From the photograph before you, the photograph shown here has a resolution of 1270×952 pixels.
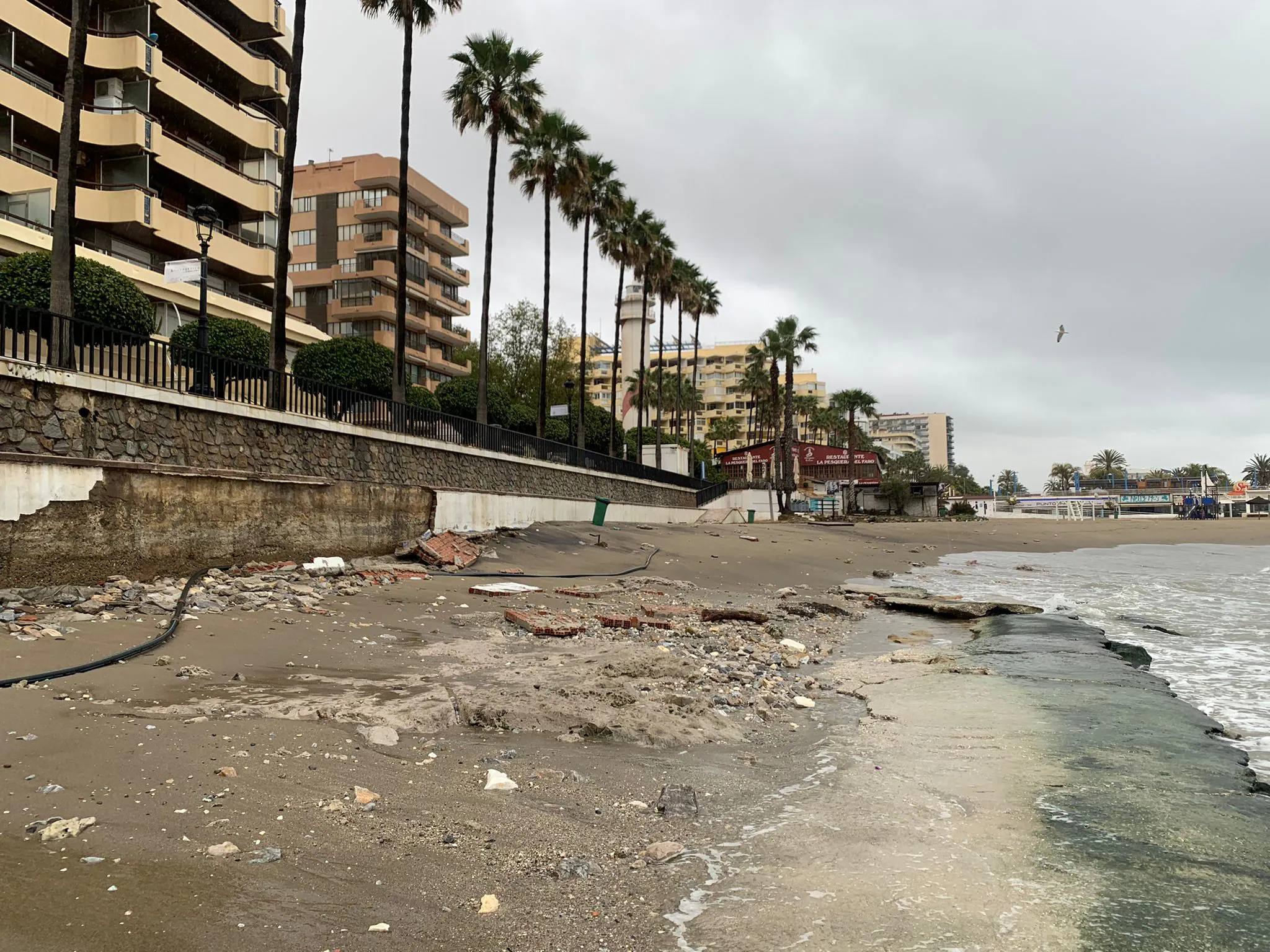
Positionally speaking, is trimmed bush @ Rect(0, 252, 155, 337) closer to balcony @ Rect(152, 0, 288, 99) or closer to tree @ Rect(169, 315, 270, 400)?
tree @ Rect(169, 315, 270, 400)

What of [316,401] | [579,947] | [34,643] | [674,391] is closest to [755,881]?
[579,947]

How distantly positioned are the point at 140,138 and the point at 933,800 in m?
33.4

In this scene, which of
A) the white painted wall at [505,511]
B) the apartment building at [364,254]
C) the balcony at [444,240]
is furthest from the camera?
the balcony at [444,240]

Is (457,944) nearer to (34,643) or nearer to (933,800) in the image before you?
(933,800)

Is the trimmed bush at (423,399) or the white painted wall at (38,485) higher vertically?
the trimmed bush at (423,399)

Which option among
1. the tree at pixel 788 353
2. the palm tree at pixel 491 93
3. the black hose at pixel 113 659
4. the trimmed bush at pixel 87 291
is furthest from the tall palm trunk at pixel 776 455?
the black hose at pixel 113 659

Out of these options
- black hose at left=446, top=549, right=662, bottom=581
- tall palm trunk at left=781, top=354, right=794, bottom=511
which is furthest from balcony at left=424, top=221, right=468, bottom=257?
black hose at left=446, top=549, right=662, bottom=581

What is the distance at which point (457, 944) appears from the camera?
2943 millimetres

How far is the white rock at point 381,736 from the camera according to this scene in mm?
5094

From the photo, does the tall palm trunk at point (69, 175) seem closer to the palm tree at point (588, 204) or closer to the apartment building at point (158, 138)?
the apartment building at point (158, 138)

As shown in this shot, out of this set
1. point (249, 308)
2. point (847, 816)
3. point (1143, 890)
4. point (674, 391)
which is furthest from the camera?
point (674, 391)

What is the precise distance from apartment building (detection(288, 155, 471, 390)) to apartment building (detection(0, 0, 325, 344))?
1759 cm

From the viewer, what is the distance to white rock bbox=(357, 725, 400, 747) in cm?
509

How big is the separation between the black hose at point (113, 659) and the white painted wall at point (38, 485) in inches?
79.5
